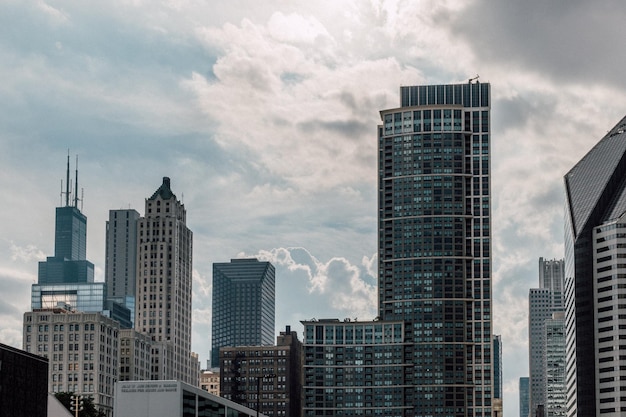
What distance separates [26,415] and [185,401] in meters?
54.6

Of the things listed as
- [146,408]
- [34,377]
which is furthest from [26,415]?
[146,408]

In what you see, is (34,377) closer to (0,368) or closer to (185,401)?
(0,368)

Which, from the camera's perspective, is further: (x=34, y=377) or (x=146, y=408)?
(x=146, y=408)

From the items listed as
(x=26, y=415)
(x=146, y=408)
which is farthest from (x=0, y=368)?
(x=146, y=408)

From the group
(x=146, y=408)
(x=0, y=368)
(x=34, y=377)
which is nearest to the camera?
(x=0, y=368)

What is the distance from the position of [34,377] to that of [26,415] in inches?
197

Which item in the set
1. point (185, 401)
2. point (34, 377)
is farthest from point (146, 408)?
point (34, 377)

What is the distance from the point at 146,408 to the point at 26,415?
2054 inches

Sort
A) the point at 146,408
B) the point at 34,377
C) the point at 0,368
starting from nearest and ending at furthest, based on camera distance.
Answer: the point at 0,368
the point at 34,377
the point at 146,408

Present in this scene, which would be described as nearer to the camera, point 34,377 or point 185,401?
point 34,377

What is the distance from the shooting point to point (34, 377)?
493 ft

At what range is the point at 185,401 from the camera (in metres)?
200

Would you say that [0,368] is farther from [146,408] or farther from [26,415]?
[146,408]

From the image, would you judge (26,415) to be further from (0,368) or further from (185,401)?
(185,401)
